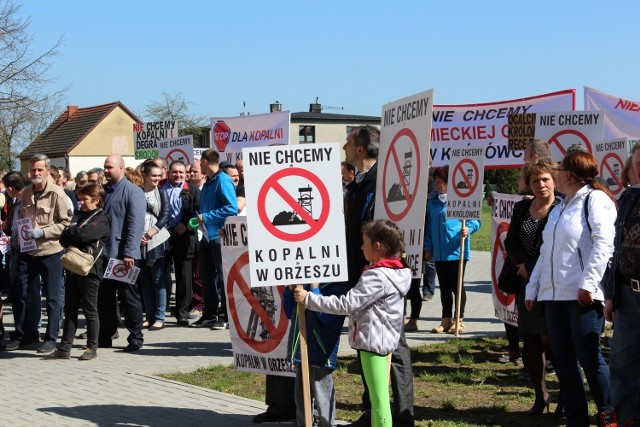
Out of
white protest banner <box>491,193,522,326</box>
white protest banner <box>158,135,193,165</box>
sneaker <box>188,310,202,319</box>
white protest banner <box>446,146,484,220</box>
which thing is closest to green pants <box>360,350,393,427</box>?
white protest banner <box>491,193,522,326</box>

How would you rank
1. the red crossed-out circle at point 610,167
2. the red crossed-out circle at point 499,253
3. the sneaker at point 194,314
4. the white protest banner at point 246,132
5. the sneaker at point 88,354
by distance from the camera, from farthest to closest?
the white protest banner at point 246,132
the sneaker at point 194,314
the red crossed-out circle at point 610,167
the sneaker at point 88,354
the red crossed-out circle at point 499,253

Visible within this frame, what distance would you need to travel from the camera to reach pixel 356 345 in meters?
6.71

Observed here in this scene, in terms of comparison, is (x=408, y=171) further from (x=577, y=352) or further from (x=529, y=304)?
(x=577, y=352)

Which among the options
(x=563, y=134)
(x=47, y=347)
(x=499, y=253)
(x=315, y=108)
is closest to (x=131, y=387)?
(x=47, y=347)

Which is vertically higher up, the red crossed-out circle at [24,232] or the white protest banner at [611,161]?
the white protest banner at [611,161]

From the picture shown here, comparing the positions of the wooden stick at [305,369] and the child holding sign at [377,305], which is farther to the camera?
the child holding sign at [377,305]

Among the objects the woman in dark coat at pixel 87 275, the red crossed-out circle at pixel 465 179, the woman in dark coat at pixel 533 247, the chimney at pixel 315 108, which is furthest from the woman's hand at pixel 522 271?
the chimney at pixel 315 108

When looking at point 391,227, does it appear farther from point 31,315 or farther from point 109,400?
point 31,315

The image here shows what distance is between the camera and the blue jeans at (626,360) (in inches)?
236

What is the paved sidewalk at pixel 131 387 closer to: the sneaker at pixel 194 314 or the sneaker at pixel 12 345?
the sneaker at pixel 12 345

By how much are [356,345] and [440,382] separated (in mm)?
2919

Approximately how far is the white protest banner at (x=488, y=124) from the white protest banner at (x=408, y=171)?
8.39 metres

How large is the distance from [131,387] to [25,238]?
3.13 m

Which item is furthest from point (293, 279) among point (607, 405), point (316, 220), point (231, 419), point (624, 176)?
point (624, 176)
